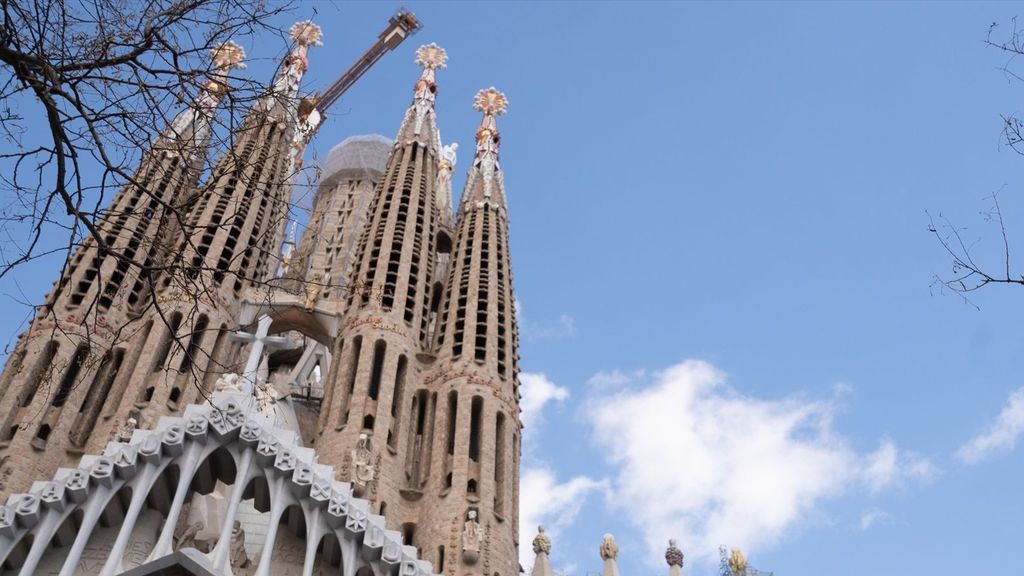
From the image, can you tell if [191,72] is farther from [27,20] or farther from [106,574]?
[106,574]

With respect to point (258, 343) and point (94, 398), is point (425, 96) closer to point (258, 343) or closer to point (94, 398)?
point (94, 398)

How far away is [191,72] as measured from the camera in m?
7.56

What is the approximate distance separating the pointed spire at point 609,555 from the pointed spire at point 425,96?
17.9 m

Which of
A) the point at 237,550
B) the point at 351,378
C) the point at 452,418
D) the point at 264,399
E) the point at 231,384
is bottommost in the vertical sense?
the point at 237,550

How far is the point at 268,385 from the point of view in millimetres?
21641

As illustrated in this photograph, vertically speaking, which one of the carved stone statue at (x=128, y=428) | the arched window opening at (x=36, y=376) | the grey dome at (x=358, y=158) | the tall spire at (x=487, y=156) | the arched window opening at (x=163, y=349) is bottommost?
the carved stone statue at (x=128, y=428)

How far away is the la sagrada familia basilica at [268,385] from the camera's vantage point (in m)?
13.3

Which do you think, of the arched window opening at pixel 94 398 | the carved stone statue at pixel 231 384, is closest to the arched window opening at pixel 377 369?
the arched window opening at pixel 94 398

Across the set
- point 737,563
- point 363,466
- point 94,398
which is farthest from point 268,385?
point 737,563

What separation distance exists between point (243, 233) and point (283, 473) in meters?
17.9

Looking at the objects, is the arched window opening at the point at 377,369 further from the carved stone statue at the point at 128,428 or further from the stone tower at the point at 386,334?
the carved stone statue at the point at 128,428

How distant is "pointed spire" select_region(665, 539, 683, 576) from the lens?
972 inches

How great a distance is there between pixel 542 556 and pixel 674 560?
3.11 metres

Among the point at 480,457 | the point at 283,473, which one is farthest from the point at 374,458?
the point at 283,473
